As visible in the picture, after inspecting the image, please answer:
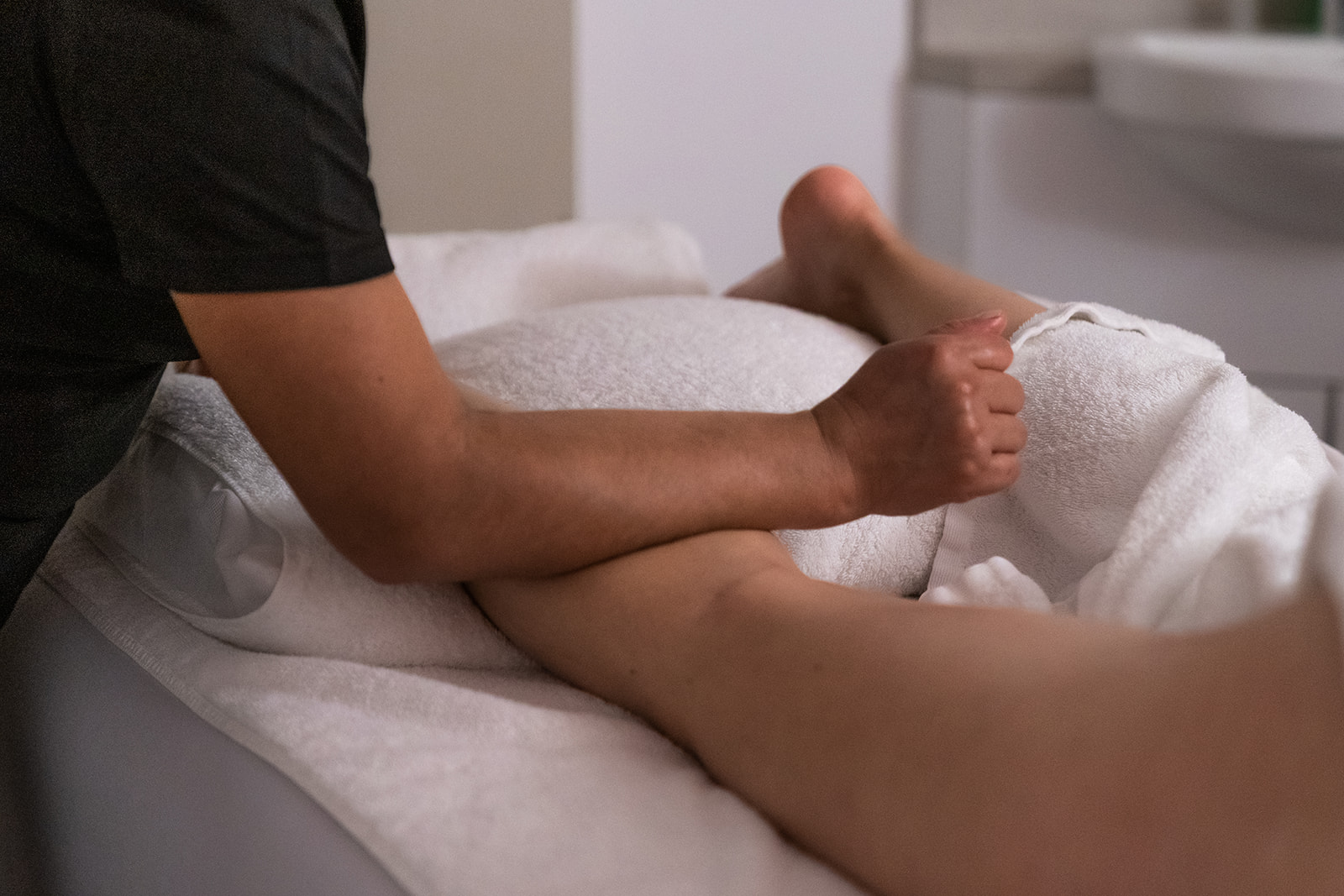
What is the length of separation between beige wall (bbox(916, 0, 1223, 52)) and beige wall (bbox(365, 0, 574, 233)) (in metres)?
0.75

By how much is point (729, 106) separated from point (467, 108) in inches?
21.8

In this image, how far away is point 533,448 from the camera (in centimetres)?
56

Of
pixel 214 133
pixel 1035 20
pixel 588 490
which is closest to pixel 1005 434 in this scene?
pixel 588 490

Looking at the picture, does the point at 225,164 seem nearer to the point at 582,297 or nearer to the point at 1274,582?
the point at 1274,582

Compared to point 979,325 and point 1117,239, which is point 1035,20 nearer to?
point 1117,239

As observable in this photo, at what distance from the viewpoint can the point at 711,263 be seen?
1917 millimetres

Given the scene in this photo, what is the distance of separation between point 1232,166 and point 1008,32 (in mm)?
523

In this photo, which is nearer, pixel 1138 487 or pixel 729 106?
pixel 1138 487

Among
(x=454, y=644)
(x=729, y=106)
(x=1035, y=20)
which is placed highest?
(x=1035, y=20)

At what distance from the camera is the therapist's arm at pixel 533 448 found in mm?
503

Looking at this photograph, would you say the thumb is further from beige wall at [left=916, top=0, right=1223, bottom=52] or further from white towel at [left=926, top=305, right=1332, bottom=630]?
beige wall at [left=916, top=0, right=1223, bottom=52]

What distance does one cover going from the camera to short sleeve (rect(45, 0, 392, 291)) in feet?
1.56

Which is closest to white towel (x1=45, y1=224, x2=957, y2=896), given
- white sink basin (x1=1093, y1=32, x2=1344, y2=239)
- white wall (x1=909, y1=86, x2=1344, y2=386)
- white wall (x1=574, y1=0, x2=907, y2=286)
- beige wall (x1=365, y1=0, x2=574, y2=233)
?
beige wall (x1=365, y1=0, x2=574, y2=233)

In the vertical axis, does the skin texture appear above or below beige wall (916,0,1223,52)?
below
